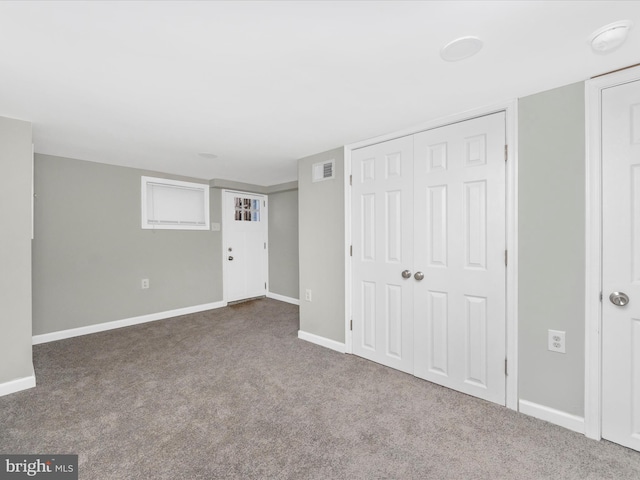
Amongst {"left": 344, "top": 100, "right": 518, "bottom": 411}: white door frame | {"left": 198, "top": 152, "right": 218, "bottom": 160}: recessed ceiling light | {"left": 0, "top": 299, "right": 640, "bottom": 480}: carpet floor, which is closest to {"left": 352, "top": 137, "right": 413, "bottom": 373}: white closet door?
{"left": 0, "top": 299, "right": 640, "bottom": 480}: carpet floor

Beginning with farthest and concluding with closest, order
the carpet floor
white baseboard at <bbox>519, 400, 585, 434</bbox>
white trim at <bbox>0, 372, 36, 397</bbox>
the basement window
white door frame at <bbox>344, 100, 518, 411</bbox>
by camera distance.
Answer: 1. the basement window
2. white trim at <bbox>0, 372, 36, 397</bbox>
3. white door frame at <bbox>344, 100, 518, 411</bbox>
4. white baseboard at <bbox>519, 400, 585, 434</bbox>
5. the carpet floor

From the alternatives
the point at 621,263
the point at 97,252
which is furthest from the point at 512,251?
the point at 97,252

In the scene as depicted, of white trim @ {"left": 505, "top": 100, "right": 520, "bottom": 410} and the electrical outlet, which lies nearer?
the electrical outlet

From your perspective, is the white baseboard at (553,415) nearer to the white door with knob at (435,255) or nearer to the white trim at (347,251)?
the white door with knob at (435,255)

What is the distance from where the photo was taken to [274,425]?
193 centimetres

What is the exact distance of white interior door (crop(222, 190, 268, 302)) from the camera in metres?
5.25

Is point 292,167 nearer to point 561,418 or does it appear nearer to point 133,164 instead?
point 133,164

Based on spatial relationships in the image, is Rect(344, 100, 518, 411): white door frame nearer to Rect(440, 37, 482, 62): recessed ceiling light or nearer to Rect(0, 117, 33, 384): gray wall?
Rect(440, 37, 482, 62): recessed ceiling light

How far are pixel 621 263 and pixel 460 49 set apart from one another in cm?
156

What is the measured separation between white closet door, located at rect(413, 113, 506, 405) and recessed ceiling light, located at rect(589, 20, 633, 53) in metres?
0.67

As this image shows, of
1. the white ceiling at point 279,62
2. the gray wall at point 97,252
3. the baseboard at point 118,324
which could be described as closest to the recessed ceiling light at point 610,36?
the white ceiling at point 279,62

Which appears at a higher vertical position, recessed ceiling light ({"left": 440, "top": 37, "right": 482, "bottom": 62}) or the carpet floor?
recessed ceiling light ({"left": 440, "top": 37, "right": 482, "bottom": 62})

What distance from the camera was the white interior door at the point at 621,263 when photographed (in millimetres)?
1663

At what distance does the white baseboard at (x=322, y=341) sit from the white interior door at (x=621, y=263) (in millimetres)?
2060
